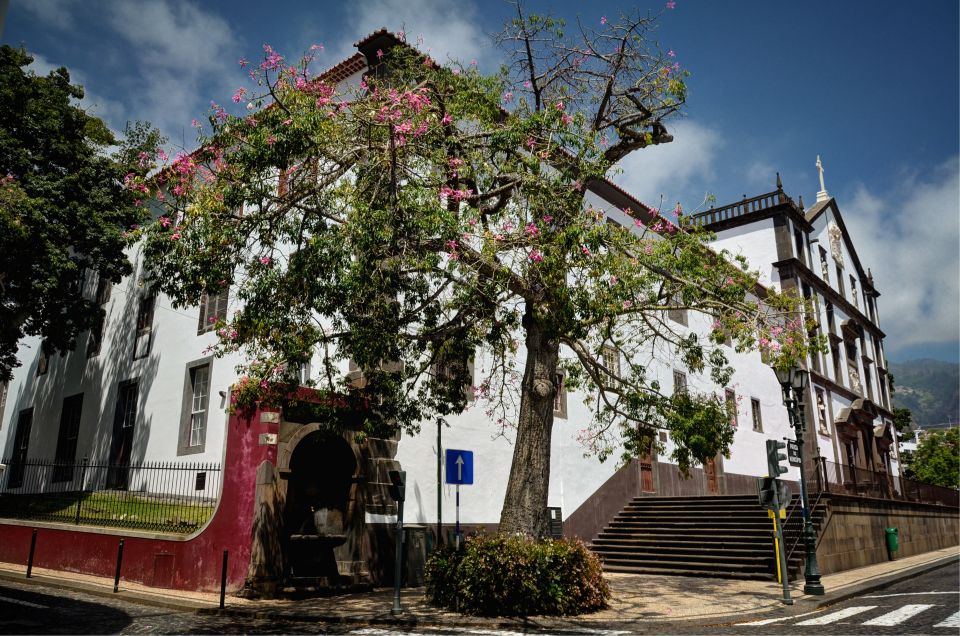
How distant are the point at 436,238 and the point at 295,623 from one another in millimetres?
6346

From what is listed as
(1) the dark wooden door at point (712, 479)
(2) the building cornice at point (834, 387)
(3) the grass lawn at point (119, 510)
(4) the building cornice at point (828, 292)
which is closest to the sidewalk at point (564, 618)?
(3) the grass lawn at point (119, 510)

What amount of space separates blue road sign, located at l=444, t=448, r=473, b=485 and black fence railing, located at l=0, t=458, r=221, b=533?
4872 millimetres

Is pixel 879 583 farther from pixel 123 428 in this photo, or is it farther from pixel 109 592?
pixel 123 428

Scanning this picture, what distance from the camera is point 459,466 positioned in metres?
15.1

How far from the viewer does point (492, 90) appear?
42.0 feet

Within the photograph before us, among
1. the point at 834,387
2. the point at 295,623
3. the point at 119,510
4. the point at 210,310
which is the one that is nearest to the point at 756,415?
the point at 834,387

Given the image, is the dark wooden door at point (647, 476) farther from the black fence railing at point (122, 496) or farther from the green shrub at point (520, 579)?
the black fence railing at point (122, 496)

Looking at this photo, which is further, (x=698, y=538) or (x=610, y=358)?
(x=698, y=538)

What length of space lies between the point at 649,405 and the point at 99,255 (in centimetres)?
1647

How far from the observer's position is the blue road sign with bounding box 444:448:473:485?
1513cm

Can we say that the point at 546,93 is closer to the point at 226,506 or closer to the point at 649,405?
the point at 649,405

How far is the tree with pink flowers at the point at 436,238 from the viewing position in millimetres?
10375

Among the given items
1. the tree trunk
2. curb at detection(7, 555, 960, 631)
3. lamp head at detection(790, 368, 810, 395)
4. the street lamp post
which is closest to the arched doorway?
curb at detection(7, 555, 960, 631)

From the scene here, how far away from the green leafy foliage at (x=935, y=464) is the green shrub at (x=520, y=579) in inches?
1987
